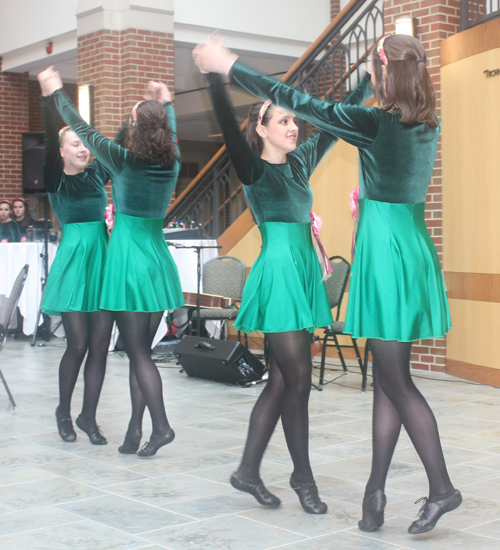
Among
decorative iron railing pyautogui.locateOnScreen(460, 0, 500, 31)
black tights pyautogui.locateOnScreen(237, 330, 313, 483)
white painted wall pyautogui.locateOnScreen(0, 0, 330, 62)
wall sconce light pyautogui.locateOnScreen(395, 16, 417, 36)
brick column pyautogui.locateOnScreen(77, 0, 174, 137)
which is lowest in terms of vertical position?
black tights pyautogui.locateOnScreen(237, 330, 313, 483)

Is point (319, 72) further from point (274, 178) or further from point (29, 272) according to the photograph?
point (274, 178)

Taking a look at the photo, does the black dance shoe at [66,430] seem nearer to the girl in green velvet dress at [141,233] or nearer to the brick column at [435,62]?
the girl in green velvet dress at [141,233]

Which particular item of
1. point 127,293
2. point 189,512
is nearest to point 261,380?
point 127,293

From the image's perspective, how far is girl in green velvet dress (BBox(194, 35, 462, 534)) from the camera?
241cm

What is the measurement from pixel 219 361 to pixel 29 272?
337 cm

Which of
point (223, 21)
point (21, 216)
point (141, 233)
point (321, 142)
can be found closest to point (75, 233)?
point (141, 233)

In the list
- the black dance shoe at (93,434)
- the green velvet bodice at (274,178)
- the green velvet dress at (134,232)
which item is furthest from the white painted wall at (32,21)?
the green velvet bodice at (274,178)

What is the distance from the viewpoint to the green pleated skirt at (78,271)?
3.87 meters

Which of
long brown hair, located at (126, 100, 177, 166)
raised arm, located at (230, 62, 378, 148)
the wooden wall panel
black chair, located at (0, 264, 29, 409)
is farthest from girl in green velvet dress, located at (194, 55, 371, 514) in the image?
the wooden wall panel

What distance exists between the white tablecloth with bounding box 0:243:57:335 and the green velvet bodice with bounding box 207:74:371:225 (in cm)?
608

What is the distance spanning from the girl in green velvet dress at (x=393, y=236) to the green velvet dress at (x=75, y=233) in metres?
1.58

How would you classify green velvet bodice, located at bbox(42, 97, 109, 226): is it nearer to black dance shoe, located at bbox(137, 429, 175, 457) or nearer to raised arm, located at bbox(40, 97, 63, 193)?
raised arm, located at bbox(40, 97, 63, 193)

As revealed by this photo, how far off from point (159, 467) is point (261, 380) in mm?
2566

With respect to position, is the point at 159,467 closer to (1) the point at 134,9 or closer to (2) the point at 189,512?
(2) the point at 189,512
